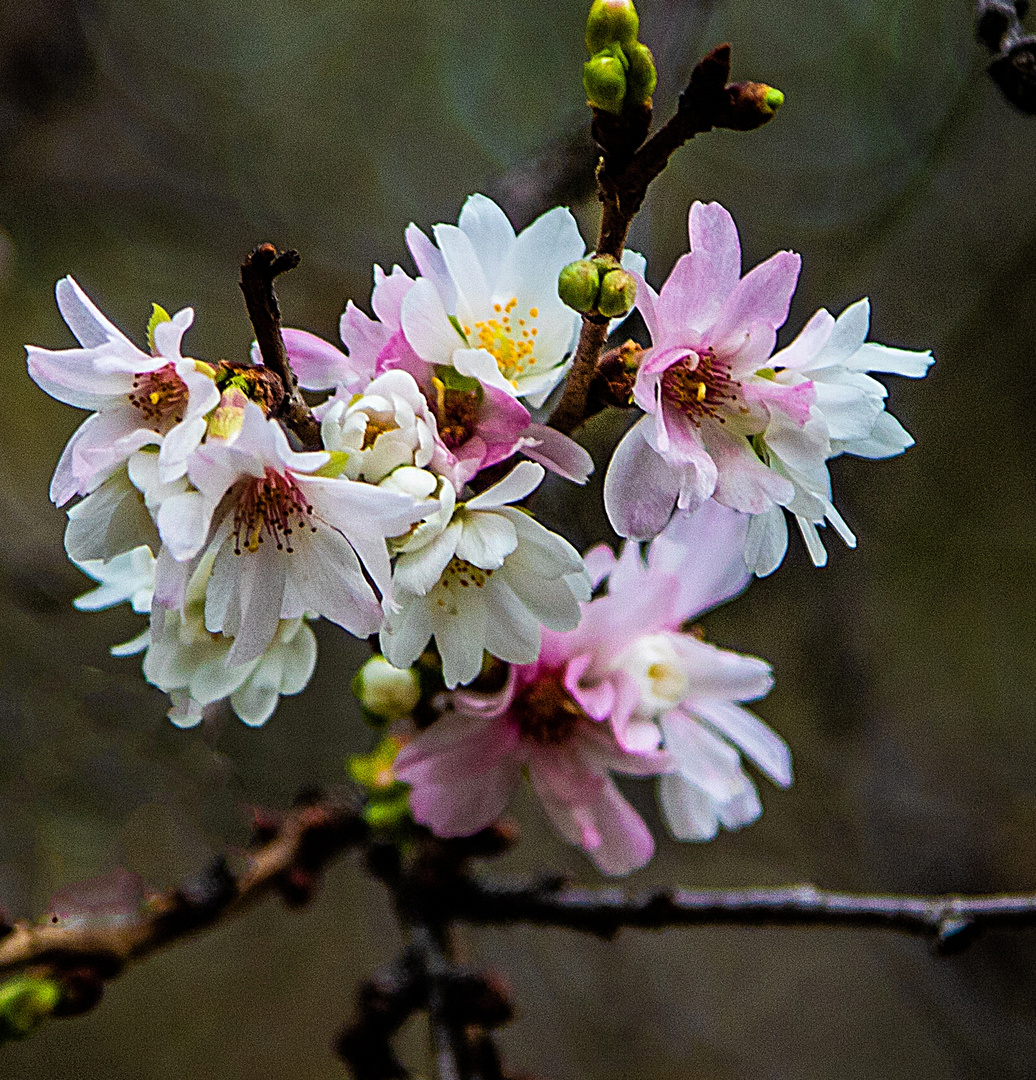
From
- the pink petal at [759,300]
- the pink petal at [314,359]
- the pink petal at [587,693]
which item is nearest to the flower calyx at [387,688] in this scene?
the pink petal at [587,693]

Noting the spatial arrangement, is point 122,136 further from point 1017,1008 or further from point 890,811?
point 1017,1008

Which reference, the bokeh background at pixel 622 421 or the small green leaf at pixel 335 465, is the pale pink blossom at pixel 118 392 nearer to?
the small green leaf at pixel 335 465

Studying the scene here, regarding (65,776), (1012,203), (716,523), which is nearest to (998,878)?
(1012,203)

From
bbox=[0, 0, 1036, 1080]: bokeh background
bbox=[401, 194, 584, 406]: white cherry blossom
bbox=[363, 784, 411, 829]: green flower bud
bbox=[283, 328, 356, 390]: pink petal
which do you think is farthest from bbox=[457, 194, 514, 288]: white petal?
bbox=[0, 0, 1036, 1080]: bokeh background

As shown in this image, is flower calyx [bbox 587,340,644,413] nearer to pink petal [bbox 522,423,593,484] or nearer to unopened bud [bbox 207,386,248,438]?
pink petal [bbox 522,423,593,484]

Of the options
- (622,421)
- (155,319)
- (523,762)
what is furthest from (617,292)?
(622,421)

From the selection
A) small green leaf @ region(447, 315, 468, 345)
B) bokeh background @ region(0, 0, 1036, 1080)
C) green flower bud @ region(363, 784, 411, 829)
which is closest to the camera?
small green leaf @ region(447, 315, 468, 345)
